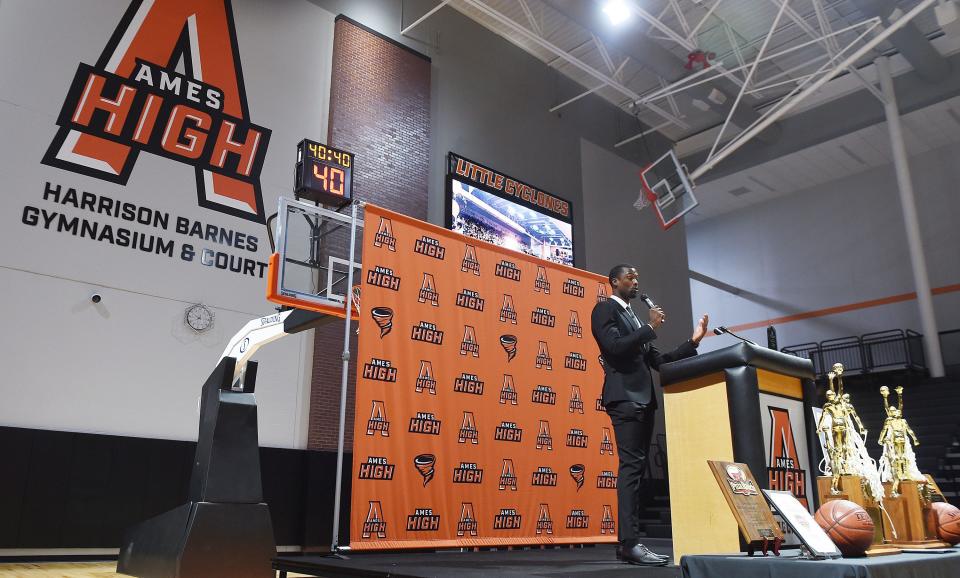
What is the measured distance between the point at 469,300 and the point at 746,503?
443 centimetres

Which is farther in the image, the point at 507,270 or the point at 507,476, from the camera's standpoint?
the point at 507,270

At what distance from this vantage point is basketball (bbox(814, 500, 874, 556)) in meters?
2.31

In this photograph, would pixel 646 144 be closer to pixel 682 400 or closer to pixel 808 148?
pixel 808 148

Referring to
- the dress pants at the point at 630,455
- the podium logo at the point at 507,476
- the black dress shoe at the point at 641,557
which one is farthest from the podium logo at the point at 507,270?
the black dress shoe at the point at 641,557

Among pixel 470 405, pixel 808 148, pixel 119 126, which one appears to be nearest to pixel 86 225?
pixel 119 126

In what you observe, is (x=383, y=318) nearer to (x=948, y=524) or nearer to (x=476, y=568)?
(x=476, y=568)

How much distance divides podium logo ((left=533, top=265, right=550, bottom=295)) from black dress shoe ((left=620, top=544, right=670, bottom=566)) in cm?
376

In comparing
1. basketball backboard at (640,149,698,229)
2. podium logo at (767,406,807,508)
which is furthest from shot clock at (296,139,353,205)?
basketball backboard at (640,149,698,229)

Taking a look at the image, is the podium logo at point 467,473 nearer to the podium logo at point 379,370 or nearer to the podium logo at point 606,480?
the podium logo at point 379,370

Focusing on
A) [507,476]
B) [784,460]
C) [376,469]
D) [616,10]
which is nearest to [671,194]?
[616,10]

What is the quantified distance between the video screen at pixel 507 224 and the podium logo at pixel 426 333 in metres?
3.99

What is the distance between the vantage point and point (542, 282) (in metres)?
7.41

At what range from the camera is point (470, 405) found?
250 inches

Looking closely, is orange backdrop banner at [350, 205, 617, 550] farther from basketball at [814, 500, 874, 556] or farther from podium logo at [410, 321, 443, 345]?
basketball at [814, 500, 874, 556]
